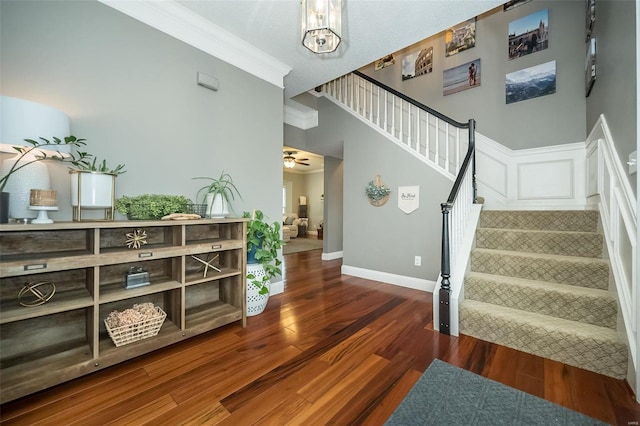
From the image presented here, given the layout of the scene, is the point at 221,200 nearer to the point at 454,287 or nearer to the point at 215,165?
the point at 215,165

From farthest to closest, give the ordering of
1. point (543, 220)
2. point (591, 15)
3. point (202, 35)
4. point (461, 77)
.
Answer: point (461, 77) < point (543, 220) < point (591, 15) < point (202, 35)

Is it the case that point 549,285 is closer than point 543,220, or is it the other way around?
point 549,285

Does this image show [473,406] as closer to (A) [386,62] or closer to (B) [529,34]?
(B) [529,34]

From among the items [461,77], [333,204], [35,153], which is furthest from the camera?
[333,204]

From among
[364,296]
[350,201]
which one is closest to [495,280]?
[364,296]

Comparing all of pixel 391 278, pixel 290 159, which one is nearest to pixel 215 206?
pixel 391 278

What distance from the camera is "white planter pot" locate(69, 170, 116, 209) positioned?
1.63 metres

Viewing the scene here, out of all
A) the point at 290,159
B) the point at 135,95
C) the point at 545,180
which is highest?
the point at 290,159

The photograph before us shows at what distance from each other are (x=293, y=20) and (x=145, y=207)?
202cm

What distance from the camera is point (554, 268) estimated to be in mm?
2129

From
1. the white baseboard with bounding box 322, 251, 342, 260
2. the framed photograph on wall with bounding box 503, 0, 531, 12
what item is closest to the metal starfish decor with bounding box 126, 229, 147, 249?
the white baseboard with bounding box 322, 251, 342, 260

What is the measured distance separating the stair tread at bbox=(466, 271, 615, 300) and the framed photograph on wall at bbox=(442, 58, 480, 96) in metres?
2.90

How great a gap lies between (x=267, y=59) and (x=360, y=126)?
5.60ft

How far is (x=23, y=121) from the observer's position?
4.35 feet
